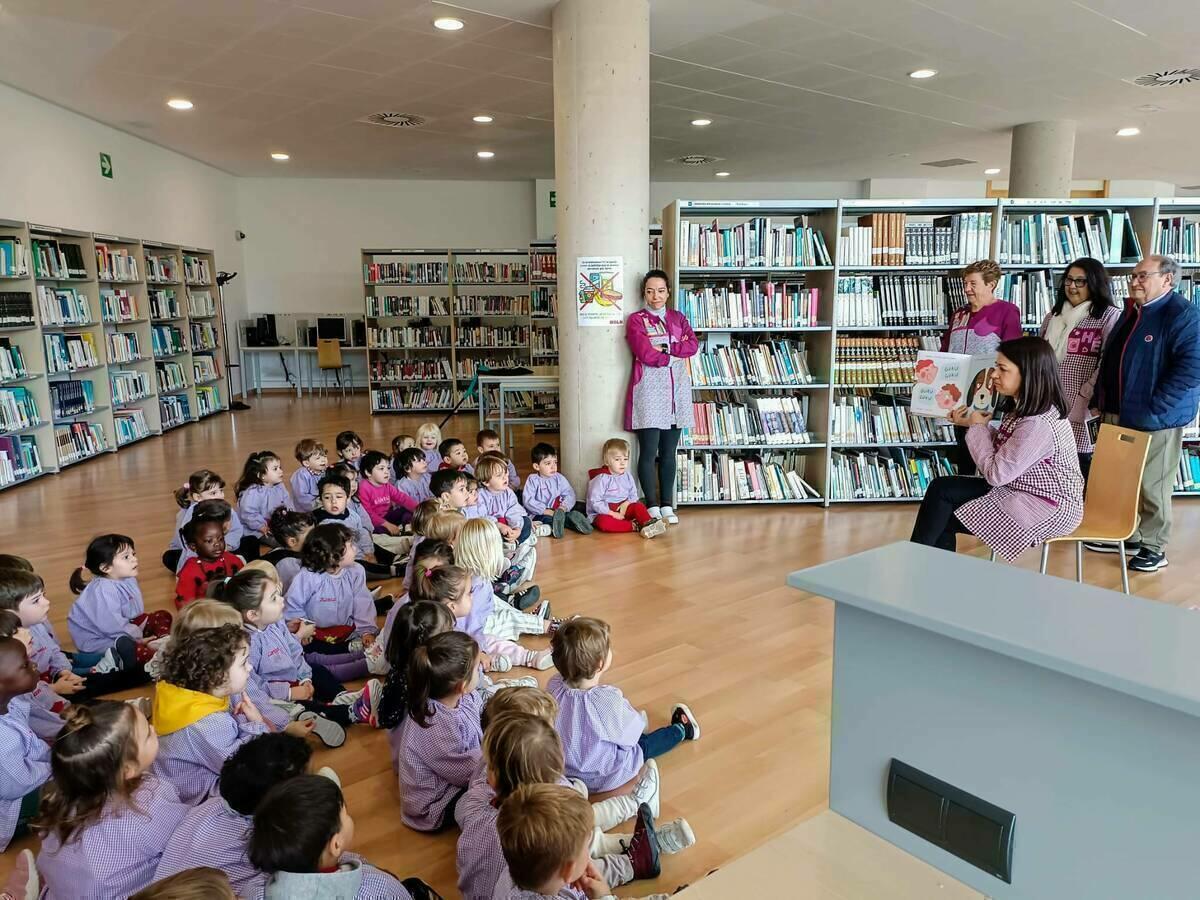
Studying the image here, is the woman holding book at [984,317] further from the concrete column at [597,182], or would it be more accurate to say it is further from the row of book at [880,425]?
the concrete column at [597,182]

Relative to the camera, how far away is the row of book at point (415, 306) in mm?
11750

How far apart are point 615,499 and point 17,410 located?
5217 millimetres

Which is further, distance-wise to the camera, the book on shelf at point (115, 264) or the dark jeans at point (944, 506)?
the book on shelf at point (115, 264)

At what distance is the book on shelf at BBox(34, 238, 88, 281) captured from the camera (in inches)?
279

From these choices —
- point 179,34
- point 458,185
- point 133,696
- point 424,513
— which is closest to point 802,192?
point 458,185

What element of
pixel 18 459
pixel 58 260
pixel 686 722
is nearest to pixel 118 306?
pixel 58 260

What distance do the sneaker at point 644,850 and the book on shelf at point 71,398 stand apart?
723cm

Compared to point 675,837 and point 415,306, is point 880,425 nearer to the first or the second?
point 675,837

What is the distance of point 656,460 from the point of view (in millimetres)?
5633

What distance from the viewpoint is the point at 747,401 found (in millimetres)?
5945

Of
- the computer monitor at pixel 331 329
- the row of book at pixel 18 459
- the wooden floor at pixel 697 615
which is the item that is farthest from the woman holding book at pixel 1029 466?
the computer monitor at pixel 331 329

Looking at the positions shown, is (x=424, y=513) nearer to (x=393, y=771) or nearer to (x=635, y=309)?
(x=393, y=771)

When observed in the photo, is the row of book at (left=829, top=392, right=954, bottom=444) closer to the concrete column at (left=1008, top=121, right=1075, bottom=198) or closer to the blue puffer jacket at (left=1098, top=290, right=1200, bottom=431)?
the blue puffer jacket at (left=1098, top=290, right=1200, bottom=431)

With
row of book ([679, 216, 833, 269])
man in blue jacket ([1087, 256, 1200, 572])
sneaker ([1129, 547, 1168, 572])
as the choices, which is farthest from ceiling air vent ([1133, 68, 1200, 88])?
sneaker ([1129, 547, 1168, 572])
